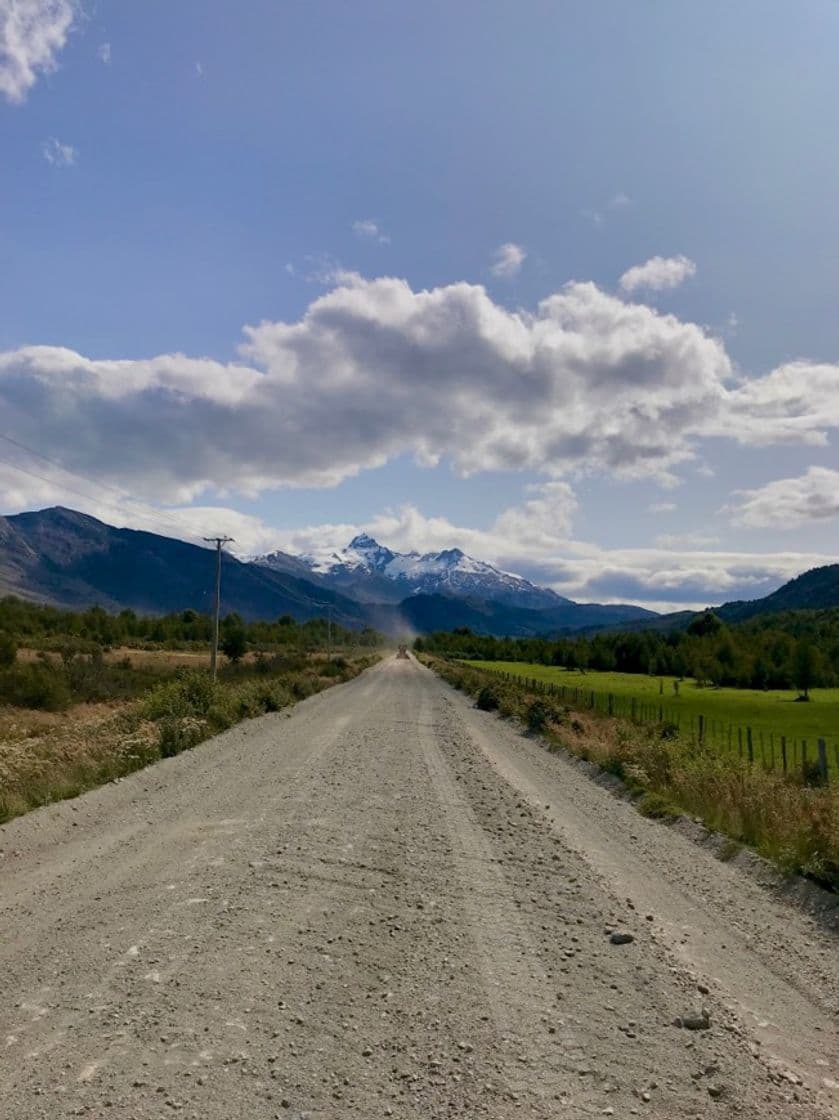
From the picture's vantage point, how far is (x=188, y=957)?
6.36m

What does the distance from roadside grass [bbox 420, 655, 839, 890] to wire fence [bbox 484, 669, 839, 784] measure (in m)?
1.01

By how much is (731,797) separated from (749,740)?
12407 mm

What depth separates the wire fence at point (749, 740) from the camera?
68.4 ft

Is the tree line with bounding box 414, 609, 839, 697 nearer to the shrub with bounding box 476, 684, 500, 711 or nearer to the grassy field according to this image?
the grassy field

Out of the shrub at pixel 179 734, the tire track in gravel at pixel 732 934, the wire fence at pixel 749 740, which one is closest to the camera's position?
the tire track in gravel at pixel 732 934

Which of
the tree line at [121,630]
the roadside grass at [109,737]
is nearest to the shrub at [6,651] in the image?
the roadside grass at [109,737]

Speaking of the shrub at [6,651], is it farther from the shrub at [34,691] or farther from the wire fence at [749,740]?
the wire fence at [749,740]

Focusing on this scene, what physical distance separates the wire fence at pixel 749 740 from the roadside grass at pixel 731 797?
101 cm

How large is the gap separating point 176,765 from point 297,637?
158669mm

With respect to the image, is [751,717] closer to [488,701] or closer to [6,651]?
[488,701]

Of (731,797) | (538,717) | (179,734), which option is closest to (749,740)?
(538,717)

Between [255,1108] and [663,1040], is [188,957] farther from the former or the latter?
[663,1040]

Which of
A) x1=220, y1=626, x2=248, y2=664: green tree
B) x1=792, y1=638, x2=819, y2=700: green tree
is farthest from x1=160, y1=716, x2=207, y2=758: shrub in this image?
x1=792, y1=638, x2=819, y2=700: green tree

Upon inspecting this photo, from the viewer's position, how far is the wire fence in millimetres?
20859
